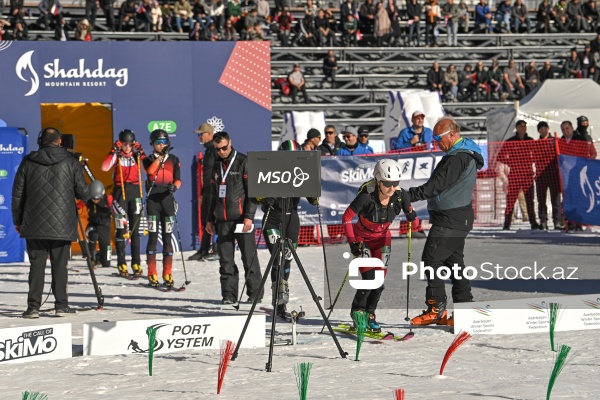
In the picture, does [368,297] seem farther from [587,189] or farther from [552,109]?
[552,109]

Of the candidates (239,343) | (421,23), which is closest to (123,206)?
(239,343)

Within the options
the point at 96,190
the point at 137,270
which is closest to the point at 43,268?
the point at 96,190

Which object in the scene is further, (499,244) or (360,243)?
(499,244)

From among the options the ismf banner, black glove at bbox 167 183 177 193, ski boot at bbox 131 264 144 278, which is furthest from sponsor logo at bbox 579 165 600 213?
black glove at bbox 167 183 177 193

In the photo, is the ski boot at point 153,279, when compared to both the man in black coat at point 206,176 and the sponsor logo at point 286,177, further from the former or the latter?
the sponsor logo at point 286,177

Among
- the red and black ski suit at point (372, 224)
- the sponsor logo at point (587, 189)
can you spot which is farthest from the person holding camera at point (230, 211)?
the sponsor logo at point (587, 189)

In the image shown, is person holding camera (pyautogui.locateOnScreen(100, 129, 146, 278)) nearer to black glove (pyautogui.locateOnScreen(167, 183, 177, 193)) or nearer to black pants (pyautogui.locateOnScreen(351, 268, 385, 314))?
black glove (pyautogui.locateOnScreen(167, 183, 177, 193))

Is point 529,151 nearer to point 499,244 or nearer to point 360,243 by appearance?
point 499,244

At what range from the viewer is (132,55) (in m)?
17.8

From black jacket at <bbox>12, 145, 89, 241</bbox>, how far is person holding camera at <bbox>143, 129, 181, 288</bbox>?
6.81 ft

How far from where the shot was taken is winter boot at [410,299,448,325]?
10797 mm

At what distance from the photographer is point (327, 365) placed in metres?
9.07

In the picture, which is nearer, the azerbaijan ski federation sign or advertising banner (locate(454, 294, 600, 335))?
the azerbaijan ski federation sign

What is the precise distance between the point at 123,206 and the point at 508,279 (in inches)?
194
